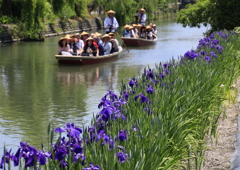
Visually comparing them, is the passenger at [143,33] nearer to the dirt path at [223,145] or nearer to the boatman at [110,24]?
the boatman at [110,24]

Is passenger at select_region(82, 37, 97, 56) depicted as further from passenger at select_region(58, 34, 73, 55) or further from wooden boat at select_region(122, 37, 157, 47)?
wooden boat at select_region(122, 37, 157, 47)

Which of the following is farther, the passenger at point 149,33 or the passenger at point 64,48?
the passenger at point 149,33

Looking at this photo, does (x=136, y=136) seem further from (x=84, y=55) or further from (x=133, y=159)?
(x=84, y=55)

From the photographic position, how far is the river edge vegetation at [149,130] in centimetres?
348

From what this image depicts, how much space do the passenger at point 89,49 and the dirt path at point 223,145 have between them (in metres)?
12.2

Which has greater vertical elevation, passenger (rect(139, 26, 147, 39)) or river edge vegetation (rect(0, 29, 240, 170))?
river edge vegetation (rect(0, 29, 240, 170))

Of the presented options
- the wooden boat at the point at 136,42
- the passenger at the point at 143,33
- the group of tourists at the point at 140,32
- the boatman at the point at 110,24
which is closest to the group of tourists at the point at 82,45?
the boatman at the point at 110,24

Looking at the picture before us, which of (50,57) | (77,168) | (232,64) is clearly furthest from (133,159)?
(50,57)

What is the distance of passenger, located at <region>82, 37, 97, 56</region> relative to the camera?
61.7 feet

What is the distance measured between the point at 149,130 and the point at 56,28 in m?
32.3

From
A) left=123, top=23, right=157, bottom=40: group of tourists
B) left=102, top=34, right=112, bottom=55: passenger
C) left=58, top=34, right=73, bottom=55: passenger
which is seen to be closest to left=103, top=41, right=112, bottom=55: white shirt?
left=102, top=34, right=112, bottom=55: passenger

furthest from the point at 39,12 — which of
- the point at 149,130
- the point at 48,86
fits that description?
the point at 149,130

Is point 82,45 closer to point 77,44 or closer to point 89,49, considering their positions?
A: point 77,44

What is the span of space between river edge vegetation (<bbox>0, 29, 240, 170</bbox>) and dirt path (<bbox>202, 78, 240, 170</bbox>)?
103mm
